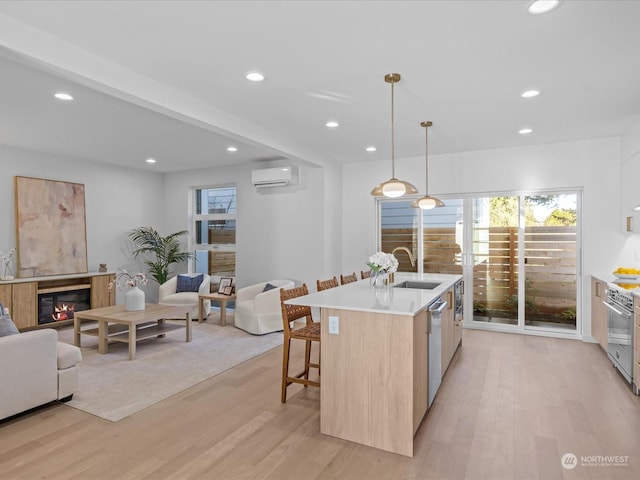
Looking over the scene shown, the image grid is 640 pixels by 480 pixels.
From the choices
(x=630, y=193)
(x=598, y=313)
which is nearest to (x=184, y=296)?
(x=598, y=313)

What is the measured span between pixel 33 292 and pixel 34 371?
3.32 m

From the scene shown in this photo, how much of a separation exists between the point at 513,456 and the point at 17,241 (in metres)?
6.77

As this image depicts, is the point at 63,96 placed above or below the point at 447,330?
above

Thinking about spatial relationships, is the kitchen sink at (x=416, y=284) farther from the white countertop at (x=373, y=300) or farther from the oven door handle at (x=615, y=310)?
the oven door handle at (x=615, y=310)

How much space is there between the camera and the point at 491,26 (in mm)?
2432

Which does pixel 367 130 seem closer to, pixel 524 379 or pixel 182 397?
pixel 524 379

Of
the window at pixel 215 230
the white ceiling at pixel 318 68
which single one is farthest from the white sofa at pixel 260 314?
the white ceiling at pixel 318 68

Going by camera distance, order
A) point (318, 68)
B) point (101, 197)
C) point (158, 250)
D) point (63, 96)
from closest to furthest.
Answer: point (318, 68) → point (63, 96) → point (101, 197) → point (158, 250)

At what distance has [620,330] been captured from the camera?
3.72 m

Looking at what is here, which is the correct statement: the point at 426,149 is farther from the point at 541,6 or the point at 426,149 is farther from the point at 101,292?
the point at 101,292

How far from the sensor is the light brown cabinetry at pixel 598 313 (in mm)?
4395

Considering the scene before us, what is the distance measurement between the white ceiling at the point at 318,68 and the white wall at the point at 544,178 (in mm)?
331

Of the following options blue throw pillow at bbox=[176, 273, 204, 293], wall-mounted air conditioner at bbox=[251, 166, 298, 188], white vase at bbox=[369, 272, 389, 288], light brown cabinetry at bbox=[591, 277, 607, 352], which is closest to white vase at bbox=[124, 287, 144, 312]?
blue throw pillow at bbox=[176, 273, 204, 293]

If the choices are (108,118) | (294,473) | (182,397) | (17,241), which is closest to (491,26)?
(294,473)
